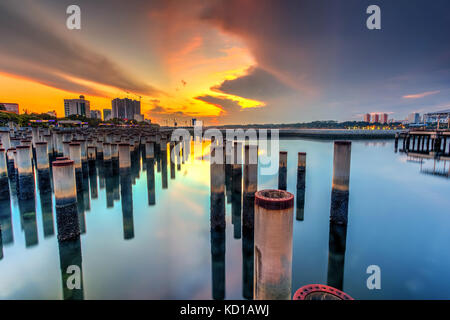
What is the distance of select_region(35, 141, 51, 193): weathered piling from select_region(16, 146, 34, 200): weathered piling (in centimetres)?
61

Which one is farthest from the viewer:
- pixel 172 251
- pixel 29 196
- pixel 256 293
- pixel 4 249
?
pixel 29 196

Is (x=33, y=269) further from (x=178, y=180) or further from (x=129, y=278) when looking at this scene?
(x=178, y=180)

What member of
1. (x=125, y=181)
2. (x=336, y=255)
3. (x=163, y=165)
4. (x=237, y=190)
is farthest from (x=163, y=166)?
(x=336, y=255)

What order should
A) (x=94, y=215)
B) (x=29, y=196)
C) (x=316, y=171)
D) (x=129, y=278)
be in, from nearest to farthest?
(x=129, y=278) → (x=94, y=215) → (x=29, y=196) → (x=316, y=171)

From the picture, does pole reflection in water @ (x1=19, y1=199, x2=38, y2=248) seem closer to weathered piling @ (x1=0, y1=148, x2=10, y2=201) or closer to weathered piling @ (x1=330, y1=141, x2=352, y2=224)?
weathered piling @ (x1=0, y1=148, x2=10, y2=201)

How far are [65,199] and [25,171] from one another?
270 inches

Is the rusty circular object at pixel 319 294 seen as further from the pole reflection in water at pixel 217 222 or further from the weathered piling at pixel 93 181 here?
the weathered piling at pixel 93 181

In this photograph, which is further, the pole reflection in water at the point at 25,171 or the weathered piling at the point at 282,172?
the weathered piling at the point at 282,172

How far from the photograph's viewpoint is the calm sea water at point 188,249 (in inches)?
256

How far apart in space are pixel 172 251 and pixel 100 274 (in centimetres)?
251

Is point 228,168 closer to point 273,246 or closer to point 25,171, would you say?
point 25,171

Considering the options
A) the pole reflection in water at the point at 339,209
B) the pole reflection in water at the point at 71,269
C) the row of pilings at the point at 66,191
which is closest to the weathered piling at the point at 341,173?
the pole reflection in water at the point at 339,209
